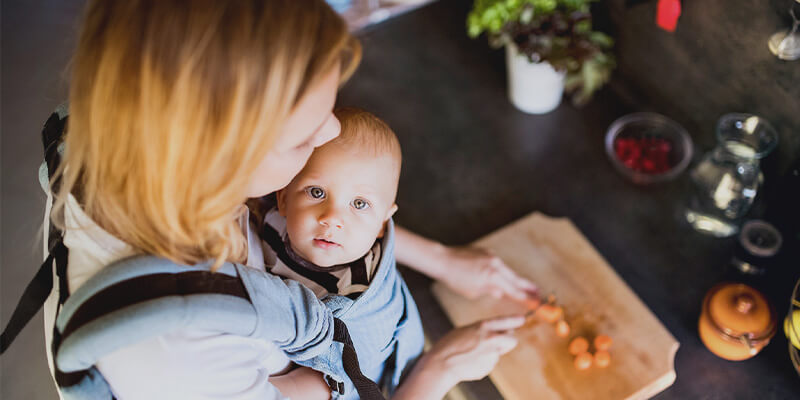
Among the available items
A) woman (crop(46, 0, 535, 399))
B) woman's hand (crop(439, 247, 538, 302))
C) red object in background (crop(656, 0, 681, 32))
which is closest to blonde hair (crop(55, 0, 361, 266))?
woman (crop(46, 0, 535, 399))

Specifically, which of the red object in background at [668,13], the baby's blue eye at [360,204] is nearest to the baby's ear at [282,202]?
the baby's blue eye at [360,204]

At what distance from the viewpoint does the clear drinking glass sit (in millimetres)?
1157

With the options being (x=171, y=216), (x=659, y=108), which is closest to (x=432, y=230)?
(x=659, y=108)

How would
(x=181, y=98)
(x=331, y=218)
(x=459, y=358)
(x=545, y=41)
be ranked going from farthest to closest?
(x=545, y=41) → (x=459, y=358) → (x=331, y=218) → (x=181, y=98)

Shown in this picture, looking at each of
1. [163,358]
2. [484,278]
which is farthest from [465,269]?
[163,358]

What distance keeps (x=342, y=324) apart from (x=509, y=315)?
42cm

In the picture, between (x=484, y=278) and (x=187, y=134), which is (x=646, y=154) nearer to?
(x=484, y=278)

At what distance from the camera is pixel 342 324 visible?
0.80 m

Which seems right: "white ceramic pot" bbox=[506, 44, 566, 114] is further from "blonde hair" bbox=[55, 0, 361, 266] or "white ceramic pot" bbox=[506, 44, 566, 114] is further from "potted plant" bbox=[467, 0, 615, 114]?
"blonde hair" bbox=[55, 0, 361, 266]

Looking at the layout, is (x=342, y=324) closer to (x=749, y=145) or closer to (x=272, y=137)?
(x=272, y=137)

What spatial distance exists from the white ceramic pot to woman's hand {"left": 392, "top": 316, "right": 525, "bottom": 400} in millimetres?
559

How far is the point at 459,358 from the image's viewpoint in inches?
38.8

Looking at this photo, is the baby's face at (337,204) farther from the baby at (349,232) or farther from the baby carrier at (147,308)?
the baby carrier at (147,308)

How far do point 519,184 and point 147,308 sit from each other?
0.91 metres
